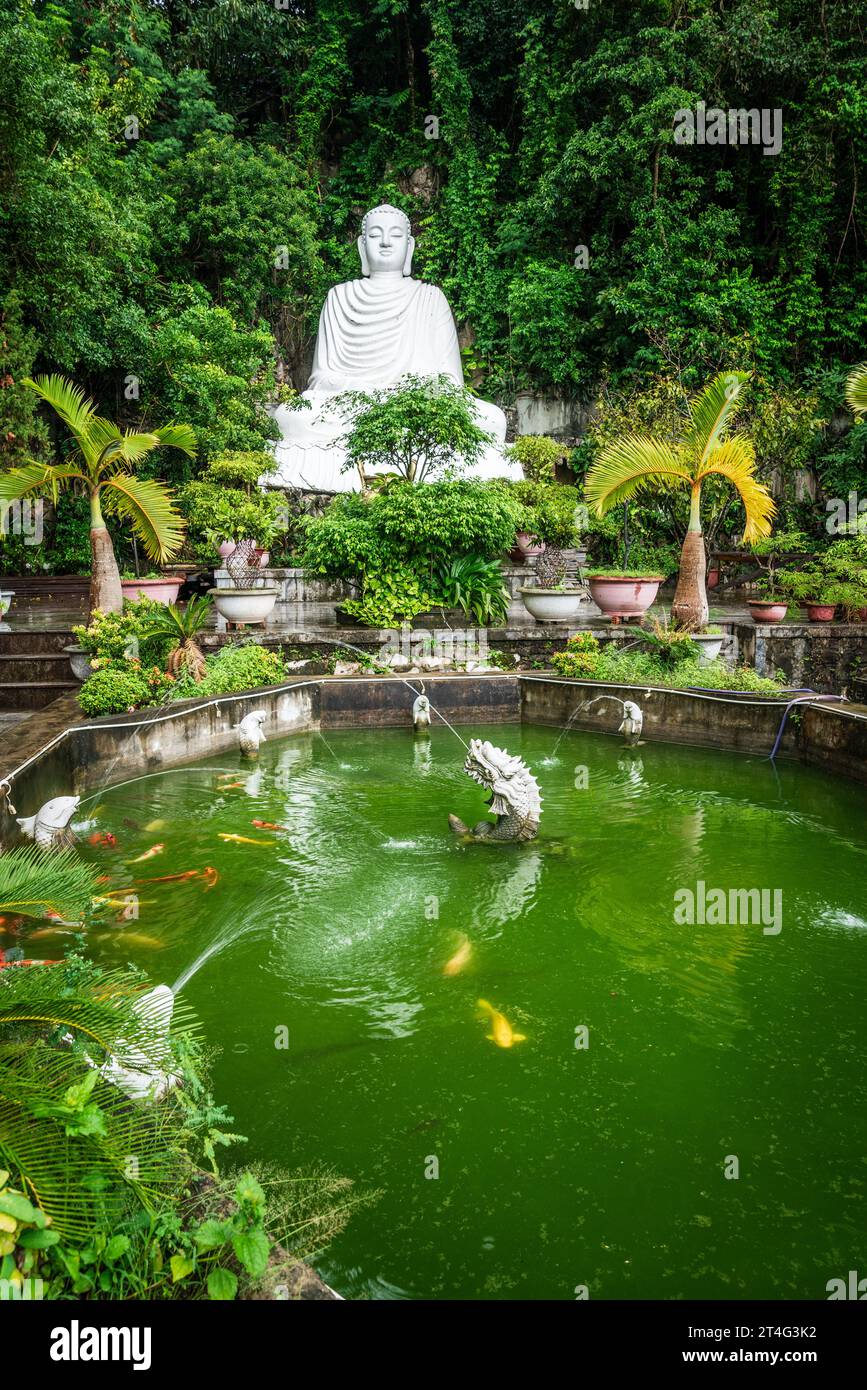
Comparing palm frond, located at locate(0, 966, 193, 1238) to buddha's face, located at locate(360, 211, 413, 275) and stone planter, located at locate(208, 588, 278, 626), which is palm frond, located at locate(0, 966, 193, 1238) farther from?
buddha's face, located at locate(360, 211, 413, 275)

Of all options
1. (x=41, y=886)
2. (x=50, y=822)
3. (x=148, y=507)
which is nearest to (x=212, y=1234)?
(x=41, y=886)

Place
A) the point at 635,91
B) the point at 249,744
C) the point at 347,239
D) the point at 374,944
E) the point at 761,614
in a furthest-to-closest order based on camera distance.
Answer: the point at 347,239 → the point at 635,91 → the point at 761,614 → the point at 249,744 → the point at 374,944

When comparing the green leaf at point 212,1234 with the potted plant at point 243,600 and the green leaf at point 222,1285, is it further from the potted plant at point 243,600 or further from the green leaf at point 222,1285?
the potted plant at point 243,600

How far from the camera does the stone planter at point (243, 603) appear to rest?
9031mm

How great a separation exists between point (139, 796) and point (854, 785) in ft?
14.9

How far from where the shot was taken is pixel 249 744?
6.59 meters

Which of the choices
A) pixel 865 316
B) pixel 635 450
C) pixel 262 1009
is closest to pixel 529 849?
pixel 262 1009

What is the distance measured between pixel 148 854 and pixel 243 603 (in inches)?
180

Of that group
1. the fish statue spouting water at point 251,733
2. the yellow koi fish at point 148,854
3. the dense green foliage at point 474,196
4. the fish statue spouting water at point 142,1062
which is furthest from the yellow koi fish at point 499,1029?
the dense green foliage at point 474,196

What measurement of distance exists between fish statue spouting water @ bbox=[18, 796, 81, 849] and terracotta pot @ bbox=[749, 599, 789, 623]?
6.68m

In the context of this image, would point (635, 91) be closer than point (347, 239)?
Yes

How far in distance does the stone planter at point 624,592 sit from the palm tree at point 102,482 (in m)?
4.11

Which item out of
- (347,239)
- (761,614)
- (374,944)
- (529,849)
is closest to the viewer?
(374,944)

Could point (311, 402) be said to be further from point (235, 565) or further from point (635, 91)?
point (635, 91)
